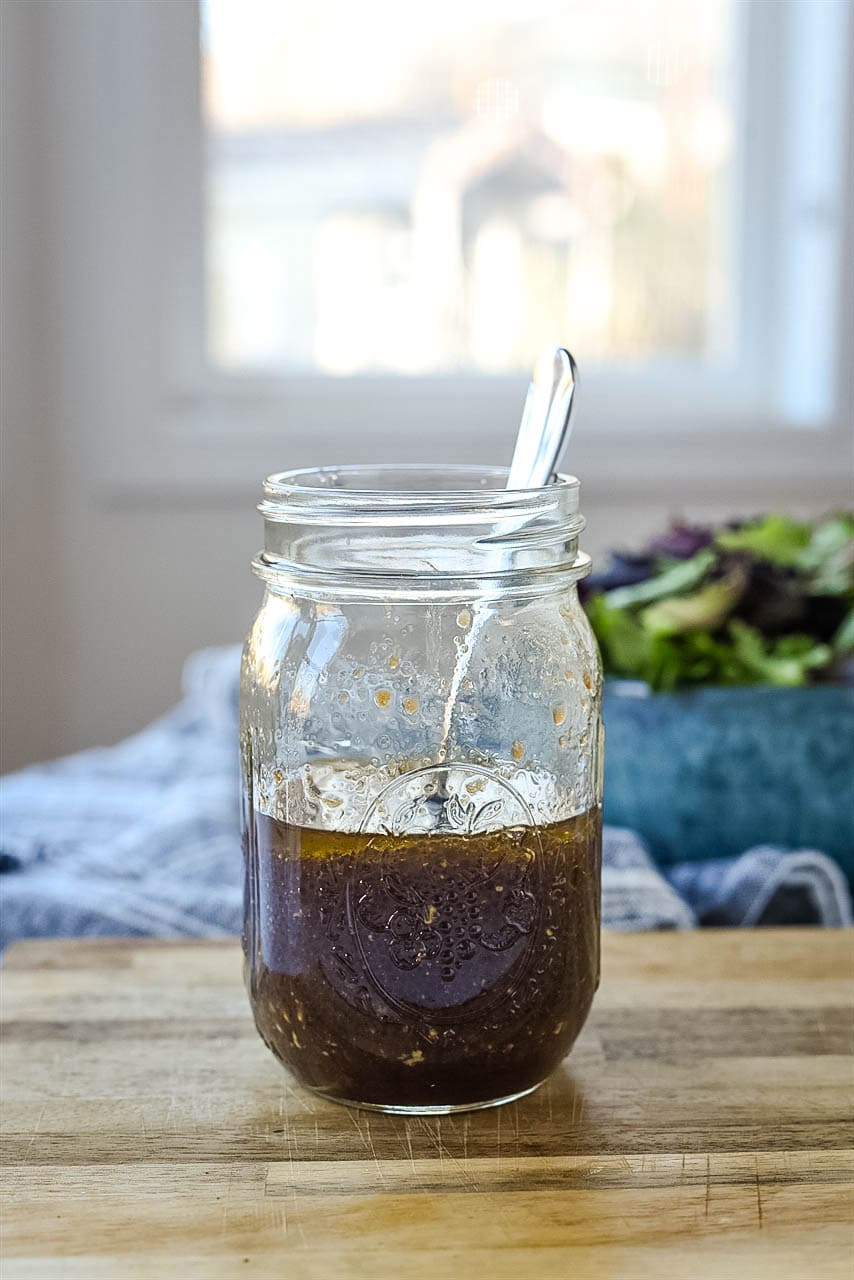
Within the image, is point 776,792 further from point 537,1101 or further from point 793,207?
point 793,207

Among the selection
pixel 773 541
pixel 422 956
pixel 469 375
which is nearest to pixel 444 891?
pixel 422 956

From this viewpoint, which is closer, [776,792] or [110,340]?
[776,792]

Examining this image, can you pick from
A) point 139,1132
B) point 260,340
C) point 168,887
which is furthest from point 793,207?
point 139,1132

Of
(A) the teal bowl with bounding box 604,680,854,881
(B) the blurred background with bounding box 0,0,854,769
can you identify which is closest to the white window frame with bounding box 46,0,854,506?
(B) the blurred background with bounding box 0,0,854,769

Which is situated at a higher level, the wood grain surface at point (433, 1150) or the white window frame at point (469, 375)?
the white window frame at point (469, 375)

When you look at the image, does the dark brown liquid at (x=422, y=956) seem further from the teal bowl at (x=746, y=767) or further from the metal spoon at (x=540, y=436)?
the teal bowl at (x=746, y=767)

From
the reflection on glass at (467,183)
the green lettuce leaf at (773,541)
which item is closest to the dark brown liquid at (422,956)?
the green lettuce leaf at (773,541)
